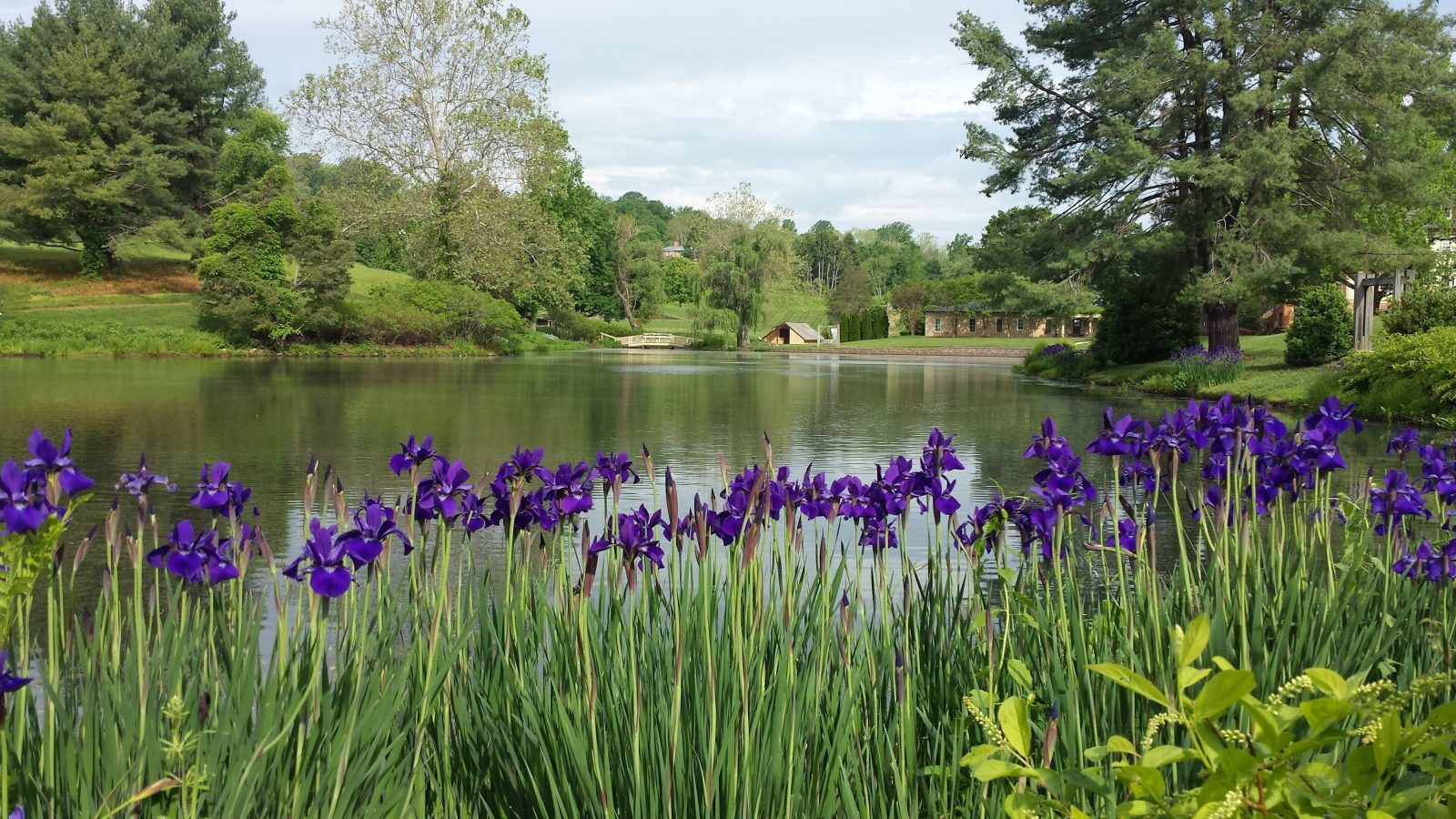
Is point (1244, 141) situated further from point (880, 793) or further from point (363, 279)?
point (363, 279)

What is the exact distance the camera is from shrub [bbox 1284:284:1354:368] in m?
20.5

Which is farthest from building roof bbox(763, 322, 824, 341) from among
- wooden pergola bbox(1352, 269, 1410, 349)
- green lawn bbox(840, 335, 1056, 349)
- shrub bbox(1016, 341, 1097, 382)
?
wooden pergola bbox(1352, 269, 1410, 349)

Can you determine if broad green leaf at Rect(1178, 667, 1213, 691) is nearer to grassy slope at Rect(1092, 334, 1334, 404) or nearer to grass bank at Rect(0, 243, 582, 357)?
grassy slope at Rect(1092, 334, 1334, 404)

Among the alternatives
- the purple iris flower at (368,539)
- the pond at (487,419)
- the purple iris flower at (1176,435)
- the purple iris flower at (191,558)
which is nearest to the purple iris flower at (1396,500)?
the purple iris flower at (1176,435)

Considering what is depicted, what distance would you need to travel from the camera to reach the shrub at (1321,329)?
20.5 m

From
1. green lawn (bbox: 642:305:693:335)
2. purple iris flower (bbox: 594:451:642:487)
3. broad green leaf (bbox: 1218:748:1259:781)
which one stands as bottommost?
broad green leaf (bbox: 1218:748:1259:781)

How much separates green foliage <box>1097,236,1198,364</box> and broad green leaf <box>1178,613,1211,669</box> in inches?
952

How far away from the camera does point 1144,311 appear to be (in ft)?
86.6

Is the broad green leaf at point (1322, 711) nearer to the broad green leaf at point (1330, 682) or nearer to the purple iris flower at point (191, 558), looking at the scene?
the broad green leaf at point (1330, 682)

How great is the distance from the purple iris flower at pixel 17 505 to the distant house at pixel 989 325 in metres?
72.6

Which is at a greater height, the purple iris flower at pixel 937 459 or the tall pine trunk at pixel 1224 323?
the tall pine trunk at pixel 1224 323

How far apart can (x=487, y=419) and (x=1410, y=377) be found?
1285 cm

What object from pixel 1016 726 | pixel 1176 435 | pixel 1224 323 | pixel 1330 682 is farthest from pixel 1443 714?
pixel 1224 323

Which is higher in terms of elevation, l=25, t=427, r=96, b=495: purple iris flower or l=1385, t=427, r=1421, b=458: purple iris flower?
l=25, t=427, r=96, b=495: purple iris flower
